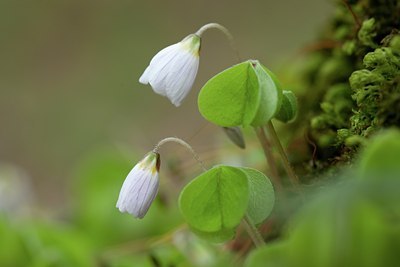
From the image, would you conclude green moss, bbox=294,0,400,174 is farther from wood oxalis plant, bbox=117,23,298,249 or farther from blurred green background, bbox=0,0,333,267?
blurred green background, bbox=0,0,333,267

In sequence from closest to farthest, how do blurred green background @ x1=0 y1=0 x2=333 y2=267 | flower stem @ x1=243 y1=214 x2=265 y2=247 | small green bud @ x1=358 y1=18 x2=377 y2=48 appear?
1. flower stem @ x1=243 y1=214 x2=265 y2=247
2. small green bud @ x1=358 y1=18 x2=377 y2=48
3. blurred green background @ x1=0 y1=0 x2=333 y2=267

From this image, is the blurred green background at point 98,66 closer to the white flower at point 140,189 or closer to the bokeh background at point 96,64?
the bokeh background at point 96,64

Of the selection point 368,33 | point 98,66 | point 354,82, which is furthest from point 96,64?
point 354,82

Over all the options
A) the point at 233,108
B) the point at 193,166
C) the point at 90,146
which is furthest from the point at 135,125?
the point at 233,108

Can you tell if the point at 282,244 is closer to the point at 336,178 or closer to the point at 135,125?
the point at 336,178

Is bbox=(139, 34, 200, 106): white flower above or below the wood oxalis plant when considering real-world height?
above

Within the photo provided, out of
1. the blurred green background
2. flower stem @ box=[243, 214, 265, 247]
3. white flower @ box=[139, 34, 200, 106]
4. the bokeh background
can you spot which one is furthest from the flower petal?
the bokeh background

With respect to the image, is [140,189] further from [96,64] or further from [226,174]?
[96,64]

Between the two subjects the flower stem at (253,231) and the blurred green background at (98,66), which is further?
the blurred green background at (98,66)

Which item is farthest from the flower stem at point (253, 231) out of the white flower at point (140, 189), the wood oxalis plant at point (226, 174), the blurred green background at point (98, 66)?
the blurred green background at point (98, 66)
